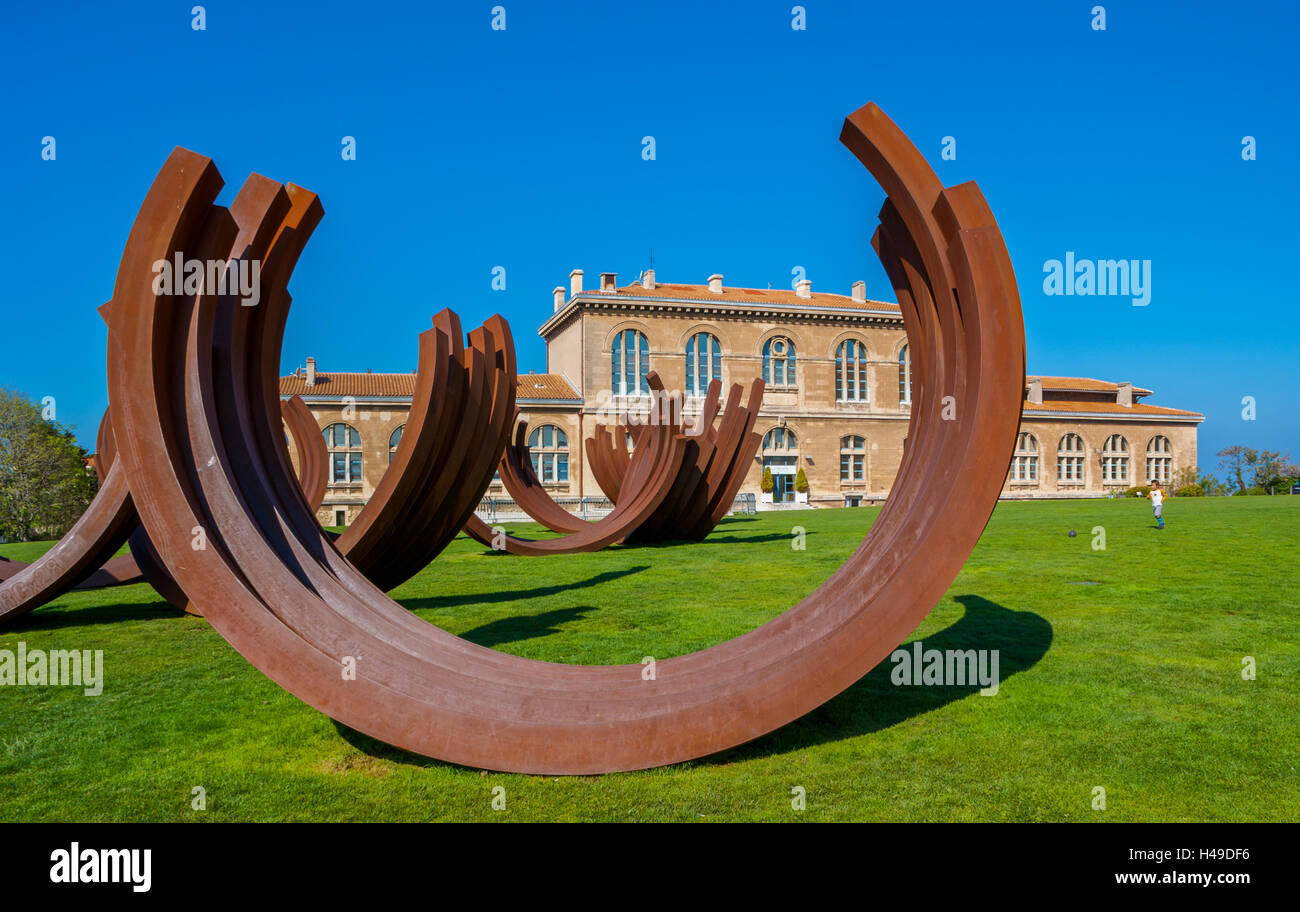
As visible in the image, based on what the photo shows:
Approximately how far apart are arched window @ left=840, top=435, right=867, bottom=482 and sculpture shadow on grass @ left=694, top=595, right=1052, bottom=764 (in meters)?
35.4

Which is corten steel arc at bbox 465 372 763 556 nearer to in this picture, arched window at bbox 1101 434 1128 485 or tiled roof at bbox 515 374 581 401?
tiled roof at bbox 515 374 581 401

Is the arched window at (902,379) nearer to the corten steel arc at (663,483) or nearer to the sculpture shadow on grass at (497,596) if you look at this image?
the corten steel arc at (663,483)

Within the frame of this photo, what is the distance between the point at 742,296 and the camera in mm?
43031

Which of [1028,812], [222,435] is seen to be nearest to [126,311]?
[222,435]

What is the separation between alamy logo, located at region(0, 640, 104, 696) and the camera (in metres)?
6.04

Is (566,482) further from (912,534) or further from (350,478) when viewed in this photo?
(912,534)

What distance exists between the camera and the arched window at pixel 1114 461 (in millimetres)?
46031

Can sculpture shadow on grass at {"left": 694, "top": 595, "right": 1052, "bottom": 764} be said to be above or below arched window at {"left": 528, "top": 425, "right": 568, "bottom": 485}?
below

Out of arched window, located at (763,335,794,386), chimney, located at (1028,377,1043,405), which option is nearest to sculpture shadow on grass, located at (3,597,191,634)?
arched window, located at (763,335,794,386)

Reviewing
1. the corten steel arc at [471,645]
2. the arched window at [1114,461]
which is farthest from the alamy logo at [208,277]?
the arched window at [1114,461]
